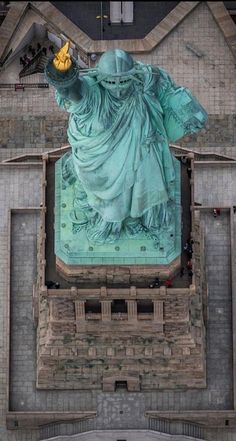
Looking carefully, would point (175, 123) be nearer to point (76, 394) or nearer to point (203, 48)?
point (76, 394)

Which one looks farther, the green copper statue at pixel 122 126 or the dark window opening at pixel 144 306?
the dark window opening at pixel 144 306

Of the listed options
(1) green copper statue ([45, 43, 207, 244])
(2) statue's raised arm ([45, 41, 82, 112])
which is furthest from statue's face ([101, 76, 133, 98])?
(2) statue's raised arm ([45, 41, 82, 112])

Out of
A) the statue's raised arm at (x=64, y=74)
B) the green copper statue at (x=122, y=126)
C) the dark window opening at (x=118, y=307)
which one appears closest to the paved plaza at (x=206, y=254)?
the dark window opening at (x=118, y=307)

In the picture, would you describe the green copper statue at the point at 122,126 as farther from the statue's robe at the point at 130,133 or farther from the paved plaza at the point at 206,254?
the paved plaza at the point at 206,254

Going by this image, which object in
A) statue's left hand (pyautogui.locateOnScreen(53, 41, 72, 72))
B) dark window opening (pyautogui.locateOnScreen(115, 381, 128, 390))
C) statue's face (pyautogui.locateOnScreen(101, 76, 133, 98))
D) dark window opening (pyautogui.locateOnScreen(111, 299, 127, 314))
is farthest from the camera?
dark window opening (pyautogui.locateOnScreen(115, 381, 128, 390))

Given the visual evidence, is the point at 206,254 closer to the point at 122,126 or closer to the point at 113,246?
the point at 113,246

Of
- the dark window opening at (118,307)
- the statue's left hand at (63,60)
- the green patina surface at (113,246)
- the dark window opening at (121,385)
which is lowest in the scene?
the dark window opening at (121,385)

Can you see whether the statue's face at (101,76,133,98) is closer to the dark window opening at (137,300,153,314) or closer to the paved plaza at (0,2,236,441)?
the dark window opening at (137,300,153,314)

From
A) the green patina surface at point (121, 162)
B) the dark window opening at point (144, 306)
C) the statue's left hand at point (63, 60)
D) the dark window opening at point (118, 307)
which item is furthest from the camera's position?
the dark window opening at point (118, 307)

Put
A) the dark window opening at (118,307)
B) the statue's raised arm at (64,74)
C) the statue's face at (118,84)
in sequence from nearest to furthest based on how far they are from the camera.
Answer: the statue's raised arm at (64,74)
the statue's face at (118,84)
the dark window opening at (118,307)
